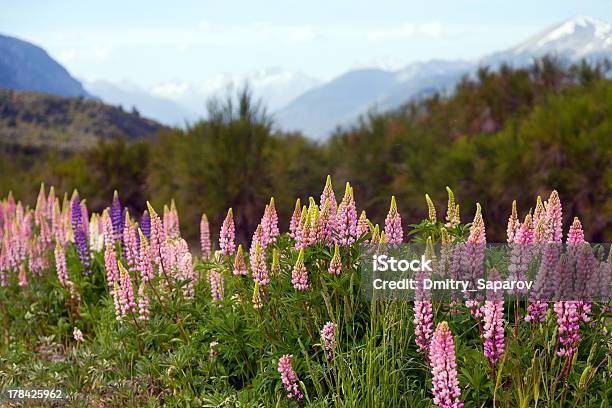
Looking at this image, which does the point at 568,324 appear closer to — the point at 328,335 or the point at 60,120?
the point at 328,335

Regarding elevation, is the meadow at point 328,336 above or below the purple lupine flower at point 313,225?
below

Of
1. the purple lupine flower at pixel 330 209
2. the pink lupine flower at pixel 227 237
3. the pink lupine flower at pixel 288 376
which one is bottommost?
the pink lupine flower at pixel 288 376

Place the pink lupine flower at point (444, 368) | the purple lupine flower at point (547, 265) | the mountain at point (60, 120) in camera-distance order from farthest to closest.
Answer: the mountain at point (60, 120) < the purple lupine flower at point (547, 265) < the pink lupine flower at point (444, 368)

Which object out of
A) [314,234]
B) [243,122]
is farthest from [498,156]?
[314,234]

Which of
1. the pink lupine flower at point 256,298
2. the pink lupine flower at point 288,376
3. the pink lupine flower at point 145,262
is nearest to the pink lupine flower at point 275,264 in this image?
the pink lupine flower at point 256,298

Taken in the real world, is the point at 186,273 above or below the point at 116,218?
below

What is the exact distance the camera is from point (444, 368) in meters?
3.16

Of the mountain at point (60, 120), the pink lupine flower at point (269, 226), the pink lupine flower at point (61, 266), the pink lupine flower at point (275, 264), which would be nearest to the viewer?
the pink lupine flower at point (275, 264)

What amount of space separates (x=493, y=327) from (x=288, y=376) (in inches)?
48.7

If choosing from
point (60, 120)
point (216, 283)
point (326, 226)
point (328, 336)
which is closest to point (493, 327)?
point (328, 336)

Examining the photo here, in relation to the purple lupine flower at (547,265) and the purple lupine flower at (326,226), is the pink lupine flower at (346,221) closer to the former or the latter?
the purple lupine flower at (326,226)

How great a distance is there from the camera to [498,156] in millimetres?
17453

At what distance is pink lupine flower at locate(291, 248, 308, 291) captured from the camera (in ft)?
12.9

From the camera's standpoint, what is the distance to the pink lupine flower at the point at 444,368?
309 cm
